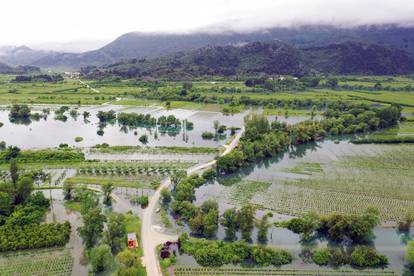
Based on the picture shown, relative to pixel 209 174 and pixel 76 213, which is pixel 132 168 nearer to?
pixel 209 174

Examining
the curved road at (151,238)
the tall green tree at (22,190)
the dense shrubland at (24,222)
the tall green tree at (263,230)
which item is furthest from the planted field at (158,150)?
the tall green tree at (263,230)

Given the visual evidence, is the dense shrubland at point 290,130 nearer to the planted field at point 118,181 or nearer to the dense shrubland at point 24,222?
the planted field at point 118,181

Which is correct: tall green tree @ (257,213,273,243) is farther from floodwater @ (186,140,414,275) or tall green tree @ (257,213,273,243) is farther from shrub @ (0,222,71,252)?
shrub @ (0,222,71,252)

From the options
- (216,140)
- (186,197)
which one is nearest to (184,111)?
(216,140)

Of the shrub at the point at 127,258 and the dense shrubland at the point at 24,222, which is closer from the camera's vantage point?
the shrub at the point at 127,258

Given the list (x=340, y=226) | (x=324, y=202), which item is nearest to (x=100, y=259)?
(x=340, y=226)

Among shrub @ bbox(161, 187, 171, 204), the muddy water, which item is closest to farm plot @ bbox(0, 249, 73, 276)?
the muddy water
